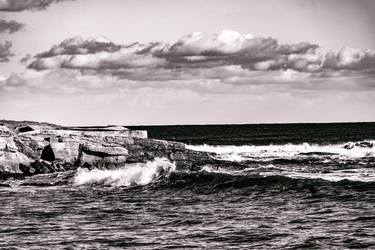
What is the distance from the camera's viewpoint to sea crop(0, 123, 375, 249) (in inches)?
688

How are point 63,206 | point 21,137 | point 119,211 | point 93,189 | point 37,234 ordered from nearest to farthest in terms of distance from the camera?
1. point 37,234
2. point 119,211
3. point 63,206
4. point 93,189
5. point 21,137

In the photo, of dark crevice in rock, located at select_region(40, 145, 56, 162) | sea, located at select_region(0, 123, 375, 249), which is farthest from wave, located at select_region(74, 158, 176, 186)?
dark crevice in rock, located at select_region(40, 145, 56, 162)

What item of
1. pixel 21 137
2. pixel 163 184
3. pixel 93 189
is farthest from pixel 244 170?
pixel 21 137

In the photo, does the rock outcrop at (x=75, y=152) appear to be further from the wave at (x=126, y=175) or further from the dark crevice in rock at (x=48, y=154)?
the wave at (x=126, y=175)

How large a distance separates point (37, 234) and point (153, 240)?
3796 mm

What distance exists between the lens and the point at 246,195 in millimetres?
27484

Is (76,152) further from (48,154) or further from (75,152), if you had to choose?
(48,154)

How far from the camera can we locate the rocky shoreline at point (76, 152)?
41031 mm

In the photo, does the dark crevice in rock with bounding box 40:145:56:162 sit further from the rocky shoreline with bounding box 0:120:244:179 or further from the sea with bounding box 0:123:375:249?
the sea with bounding box 0:123:375:249

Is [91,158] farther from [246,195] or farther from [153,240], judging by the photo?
[153,240]

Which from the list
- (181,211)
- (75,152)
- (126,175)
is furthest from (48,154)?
(181,211)

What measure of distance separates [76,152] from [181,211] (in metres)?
21.2

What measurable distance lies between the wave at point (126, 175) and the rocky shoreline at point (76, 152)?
61.9 inches

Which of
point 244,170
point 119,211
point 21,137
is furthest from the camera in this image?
point 21,137
